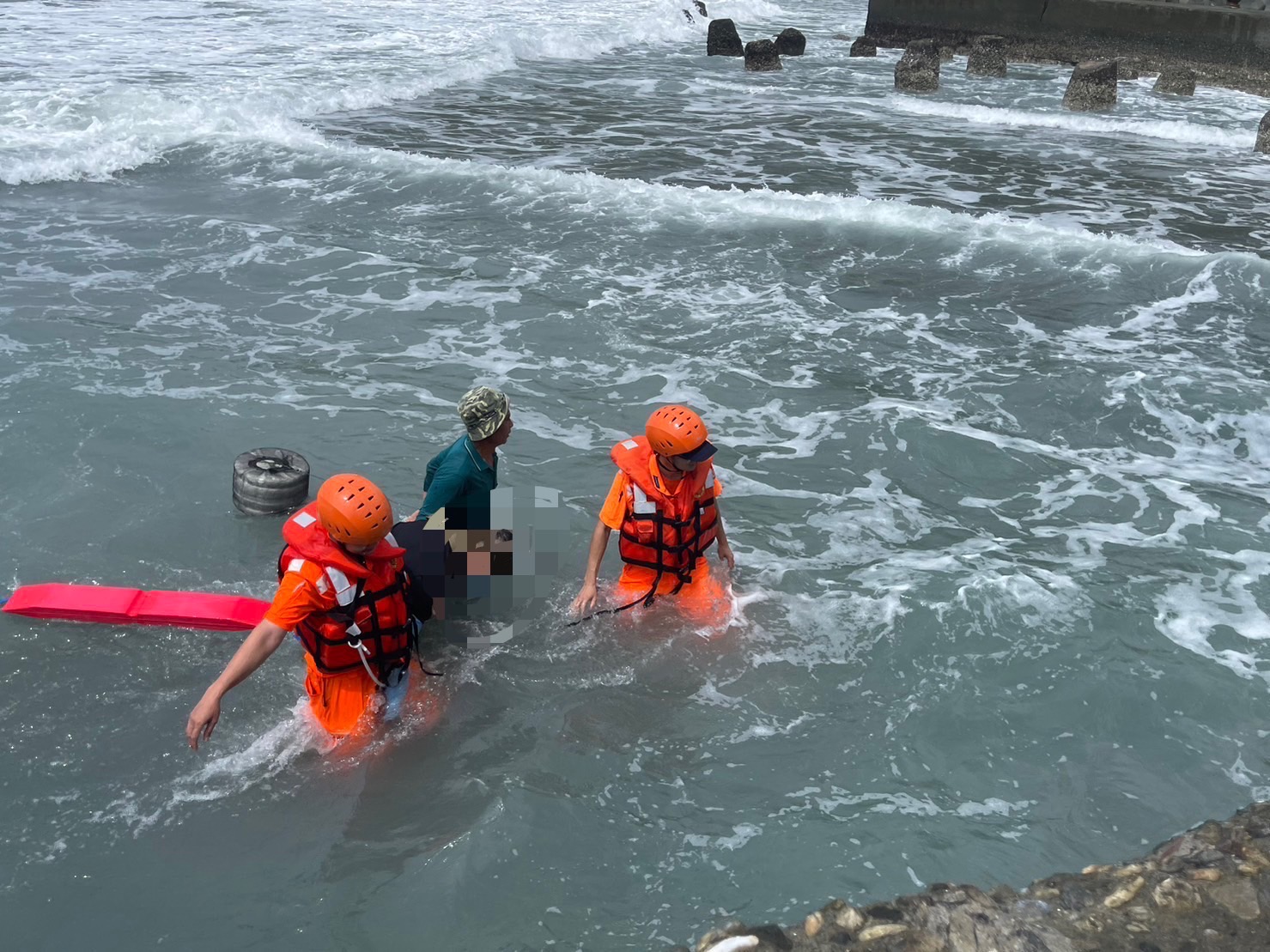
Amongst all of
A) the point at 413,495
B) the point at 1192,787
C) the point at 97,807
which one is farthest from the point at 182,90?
the point at 1192,787

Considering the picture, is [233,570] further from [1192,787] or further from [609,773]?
[1192,787]

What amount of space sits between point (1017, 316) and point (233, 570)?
7.60 m

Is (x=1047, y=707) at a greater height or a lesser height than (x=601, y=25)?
lesser

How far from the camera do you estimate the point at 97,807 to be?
175 inches

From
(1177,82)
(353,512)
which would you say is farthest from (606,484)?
(1177,82)

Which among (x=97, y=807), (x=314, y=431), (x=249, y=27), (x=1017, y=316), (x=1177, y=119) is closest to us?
(x=97, y=807)

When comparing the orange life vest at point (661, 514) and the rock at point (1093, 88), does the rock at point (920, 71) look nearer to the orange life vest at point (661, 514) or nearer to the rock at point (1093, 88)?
the rock at point (1093, 88)

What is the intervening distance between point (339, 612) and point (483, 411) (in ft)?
3.67

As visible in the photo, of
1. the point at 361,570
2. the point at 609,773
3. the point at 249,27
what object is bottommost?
the point at 609,773

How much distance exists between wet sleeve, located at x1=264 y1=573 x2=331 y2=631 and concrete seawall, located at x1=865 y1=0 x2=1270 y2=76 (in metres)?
26.4

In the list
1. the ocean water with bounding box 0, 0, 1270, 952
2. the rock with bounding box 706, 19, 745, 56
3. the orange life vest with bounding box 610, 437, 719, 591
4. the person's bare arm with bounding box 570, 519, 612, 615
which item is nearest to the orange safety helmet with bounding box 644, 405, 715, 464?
the orange life vest with bounding box 610, 437, 719, 591

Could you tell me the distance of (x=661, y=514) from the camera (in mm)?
5191

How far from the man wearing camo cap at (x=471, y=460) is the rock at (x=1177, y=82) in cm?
2326

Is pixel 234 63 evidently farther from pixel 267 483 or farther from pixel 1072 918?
pixel 1072 918
